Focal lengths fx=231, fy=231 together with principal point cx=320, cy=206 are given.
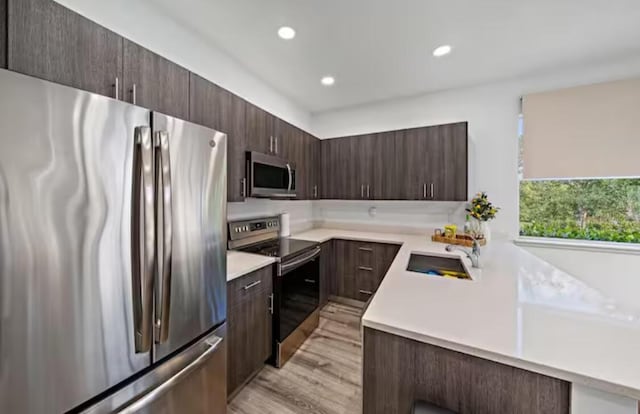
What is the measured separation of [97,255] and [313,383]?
1723 millimetres

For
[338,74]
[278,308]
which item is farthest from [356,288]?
[338,74]

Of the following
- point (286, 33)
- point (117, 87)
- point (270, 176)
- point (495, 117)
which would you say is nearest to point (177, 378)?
point (117, 87)

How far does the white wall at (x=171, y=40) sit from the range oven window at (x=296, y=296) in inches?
78.6

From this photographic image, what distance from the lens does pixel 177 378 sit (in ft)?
3.33

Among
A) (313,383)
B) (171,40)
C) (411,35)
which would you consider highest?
(411,35)

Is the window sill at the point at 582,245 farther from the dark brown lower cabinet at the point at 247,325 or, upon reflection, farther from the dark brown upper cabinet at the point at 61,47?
the dark brown upper cabinet at the point at 61,47

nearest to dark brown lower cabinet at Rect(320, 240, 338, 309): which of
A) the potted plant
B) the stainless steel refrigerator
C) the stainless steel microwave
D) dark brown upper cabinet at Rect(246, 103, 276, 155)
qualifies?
the stainless steel microwave

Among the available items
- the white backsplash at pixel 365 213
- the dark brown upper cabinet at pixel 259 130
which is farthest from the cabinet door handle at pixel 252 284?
the dark brown upper cabinet at pixel 259 130

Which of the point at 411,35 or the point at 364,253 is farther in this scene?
the point at 364,253

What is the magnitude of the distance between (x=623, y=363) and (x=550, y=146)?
107 inches

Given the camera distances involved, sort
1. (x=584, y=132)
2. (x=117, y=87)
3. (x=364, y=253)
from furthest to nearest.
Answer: (x=364, y=253), (x=584, y=132), (x=117, y=87)

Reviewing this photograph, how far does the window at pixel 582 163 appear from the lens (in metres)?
2.29

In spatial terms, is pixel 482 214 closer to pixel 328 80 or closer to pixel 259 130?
pixel 328 80

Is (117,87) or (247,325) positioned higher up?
(117,87)
